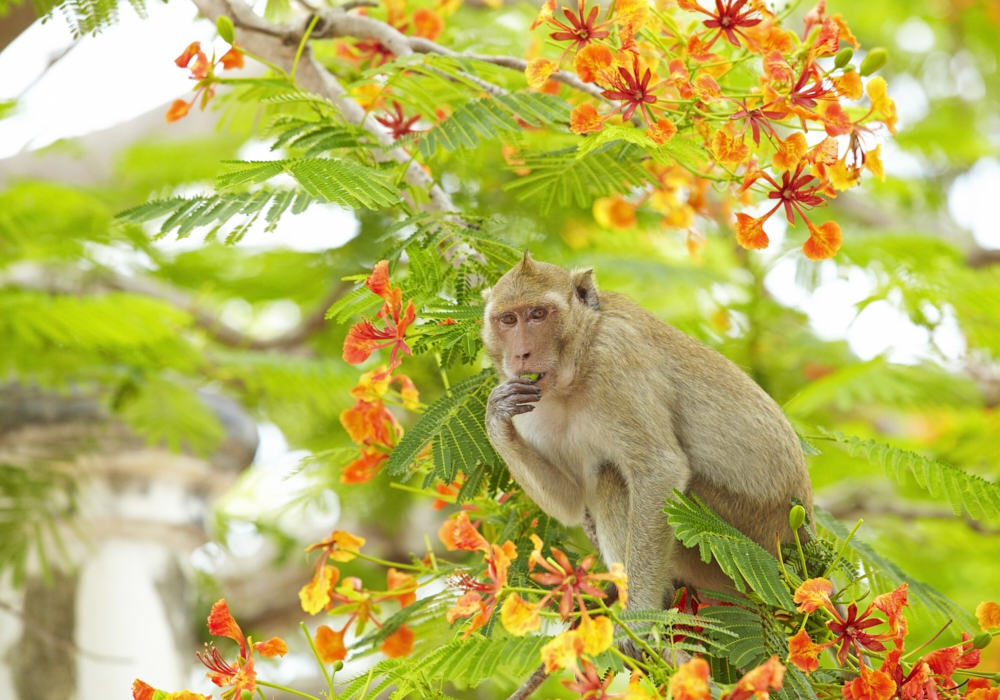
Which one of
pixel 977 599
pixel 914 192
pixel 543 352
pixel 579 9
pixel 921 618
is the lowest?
pixel 977 599

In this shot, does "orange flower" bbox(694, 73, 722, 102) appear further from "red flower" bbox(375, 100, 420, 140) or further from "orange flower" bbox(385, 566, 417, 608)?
"orange flower" bbox(385, 566, 417, 608)

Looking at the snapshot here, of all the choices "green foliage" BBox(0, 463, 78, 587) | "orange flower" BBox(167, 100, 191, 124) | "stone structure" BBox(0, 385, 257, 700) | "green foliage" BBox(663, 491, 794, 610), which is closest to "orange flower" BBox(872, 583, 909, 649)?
"green foliage" BBox(663, 491, 794, 610)

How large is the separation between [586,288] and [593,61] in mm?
1020

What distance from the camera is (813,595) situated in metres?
Answer: 2.45

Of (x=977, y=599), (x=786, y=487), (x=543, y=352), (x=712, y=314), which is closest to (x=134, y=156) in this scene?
(x=712, y=314)

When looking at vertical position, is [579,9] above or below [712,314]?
above

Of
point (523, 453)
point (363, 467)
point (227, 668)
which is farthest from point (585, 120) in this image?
point (227, 668)

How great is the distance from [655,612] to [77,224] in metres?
5.58

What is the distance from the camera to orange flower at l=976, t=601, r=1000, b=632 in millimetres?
2582

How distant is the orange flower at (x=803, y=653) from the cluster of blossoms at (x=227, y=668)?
4.53 feet

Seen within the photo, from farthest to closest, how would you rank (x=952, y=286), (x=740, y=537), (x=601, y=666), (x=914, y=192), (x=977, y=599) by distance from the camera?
(x=914, y=192), (x=977, y=599), (x=952, y=286), (x=740, y=537), (x=601, y=666)

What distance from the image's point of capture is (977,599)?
8.84m

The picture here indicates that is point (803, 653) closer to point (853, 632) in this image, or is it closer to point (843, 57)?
point (853, 632)

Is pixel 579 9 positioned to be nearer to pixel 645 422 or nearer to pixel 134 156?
pixel 645 422
